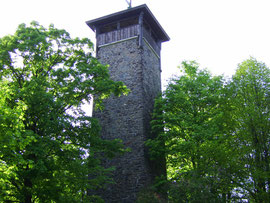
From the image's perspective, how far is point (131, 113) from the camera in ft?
60.2

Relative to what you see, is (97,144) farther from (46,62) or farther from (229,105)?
(229,105)

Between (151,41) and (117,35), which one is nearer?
(117,35)

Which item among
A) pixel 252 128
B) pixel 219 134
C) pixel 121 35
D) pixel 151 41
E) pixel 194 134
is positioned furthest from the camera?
pixel 151 41

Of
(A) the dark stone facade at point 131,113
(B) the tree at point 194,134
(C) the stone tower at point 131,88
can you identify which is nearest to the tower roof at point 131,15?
(C) the stone tower at point 131,88

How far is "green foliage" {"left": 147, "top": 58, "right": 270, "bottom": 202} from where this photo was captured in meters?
13.1

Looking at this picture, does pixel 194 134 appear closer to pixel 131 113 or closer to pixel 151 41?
pixel 131 113

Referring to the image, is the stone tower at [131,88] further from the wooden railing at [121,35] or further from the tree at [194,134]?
the tree at [194,134]

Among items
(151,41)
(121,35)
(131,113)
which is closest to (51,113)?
(131,113)

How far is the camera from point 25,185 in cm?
1129

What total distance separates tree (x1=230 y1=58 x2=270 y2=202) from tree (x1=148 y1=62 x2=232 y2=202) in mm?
717

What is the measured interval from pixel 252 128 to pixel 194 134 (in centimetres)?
317

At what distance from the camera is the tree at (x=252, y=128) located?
12.9m

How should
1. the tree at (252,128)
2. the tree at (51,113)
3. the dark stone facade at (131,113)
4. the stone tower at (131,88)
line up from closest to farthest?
the tree at (51,113), the tree at (252,128), the dark stone facade at (131,113), the stone tower at (131,88)

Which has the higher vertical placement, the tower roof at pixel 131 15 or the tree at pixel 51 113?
the tower roof at pixel 131 15
